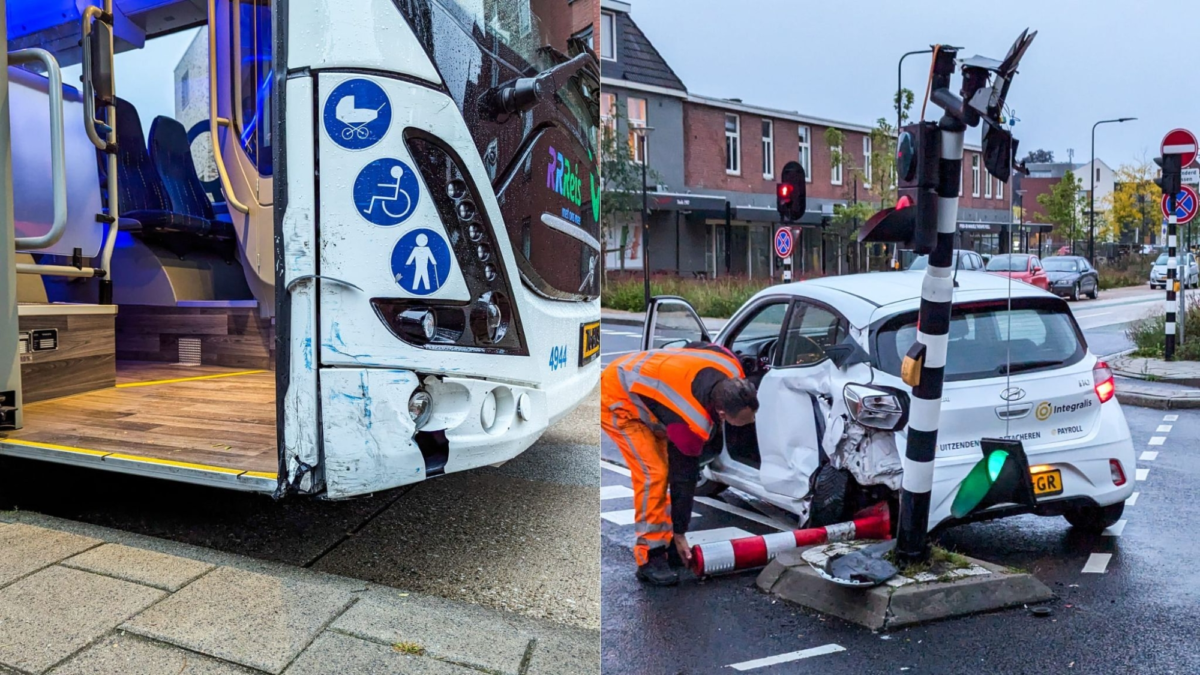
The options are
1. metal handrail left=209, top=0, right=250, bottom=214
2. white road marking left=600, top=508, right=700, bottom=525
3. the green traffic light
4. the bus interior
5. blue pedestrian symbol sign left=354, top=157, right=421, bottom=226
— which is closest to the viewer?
the green traffic light

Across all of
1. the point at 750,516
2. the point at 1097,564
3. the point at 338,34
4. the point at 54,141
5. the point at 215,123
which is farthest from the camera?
the point at 215,123

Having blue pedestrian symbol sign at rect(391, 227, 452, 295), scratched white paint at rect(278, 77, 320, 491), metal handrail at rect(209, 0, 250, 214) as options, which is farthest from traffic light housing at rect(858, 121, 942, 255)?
metal handrail at rect(209, 0, 250, 214)

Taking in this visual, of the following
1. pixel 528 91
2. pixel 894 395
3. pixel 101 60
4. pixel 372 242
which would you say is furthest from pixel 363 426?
pixel 101 60

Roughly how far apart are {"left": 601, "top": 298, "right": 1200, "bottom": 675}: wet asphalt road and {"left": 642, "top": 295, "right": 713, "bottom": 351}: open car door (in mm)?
84

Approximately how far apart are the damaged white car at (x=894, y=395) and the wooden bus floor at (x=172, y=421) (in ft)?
4.89

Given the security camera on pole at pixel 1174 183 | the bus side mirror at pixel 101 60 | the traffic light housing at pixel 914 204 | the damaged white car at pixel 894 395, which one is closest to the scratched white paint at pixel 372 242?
the damaged white car at pixel 894 395

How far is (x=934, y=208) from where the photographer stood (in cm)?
190

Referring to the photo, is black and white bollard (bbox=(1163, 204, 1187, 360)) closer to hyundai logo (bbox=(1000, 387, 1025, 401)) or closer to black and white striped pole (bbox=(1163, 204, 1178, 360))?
black and white striped pole (bbox=(1163, 204, 1178, 360))

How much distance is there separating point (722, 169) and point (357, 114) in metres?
1.16

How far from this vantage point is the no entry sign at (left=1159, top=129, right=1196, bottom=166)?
6.16 feet

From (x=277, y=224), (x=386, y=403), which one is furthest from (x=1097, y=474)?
(x=277, y=224)

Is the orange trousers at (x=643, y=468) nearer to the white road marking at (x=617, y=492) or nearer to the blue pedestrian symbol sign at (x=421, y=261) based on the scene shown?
the white road marking at (x=617, y=492)

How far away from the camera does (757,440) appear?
2229 millimetres

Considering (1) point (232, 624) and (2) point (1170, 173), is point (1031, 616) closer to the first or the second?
(2) point (1170, 173)
